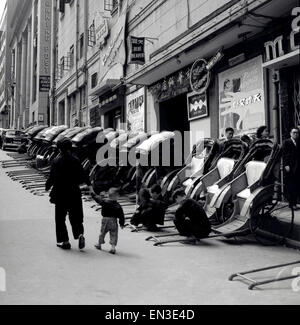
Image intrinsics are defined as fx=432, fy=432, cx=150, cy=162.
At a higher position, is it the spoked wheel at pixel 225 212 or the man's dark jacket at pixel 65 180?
the man's dark jacket at pixel 65 180

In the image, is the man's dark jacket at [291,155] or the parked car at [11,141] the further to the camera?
the parked car at [11,141]

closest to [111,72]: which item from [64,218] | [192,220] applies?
[192,220]

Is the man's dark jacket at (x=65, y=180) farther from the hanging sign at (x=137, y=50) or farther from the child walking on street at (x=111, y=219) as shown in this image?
the hanging sign at (x=137, y=50)

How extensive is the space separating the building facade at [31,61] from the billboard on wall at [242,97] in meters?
35.7

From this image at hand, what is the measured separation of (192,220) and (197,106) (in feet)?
31.2

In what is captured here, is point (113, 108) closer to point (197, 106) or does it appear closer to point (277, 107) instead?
point (197, 106)

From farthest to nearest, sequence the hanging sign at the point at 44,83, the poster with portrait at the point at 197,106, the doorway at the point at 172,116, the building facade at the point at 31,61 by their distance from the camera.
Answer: the building facade at the point at 31,61
the hanging sign at the point at 44,83
the doorway at the point at 172,116
the poster with portrait at the point at 197,106

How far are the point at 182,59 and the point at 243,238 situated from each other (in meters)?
9.27

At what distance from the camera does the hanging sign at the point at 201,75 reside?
1475 centimetres

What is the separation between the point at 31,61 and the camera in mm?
61000

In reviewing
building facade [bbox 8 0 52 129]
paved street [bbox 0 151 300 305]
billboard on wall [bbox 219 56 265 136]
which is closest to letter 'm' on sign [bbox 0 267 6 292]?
paved street [bbox 0 151 300 305]

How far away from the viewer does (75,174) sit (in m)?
7.08

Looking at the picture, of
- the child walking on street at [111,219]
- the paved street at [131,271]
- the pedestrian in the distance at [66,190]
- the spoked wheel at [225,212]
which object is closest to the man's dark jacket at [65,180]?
the pedestrian in the distance at [66,190]
